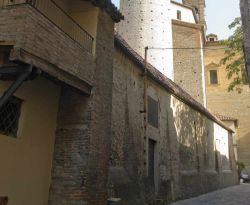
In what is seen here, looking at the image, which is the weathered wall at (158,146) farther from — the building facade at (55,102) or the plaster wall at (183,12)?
the plaster wall at (183,12)

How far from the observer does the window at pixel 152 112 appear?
1357 cm

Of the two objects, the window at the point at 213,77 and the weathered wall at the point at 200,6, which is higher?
the weathered wall at the point at 200,6

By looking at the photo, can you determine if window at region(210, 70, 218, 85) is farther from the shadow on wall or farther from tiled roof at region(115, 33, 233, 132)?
tiled roof at region(115, 33, 233, 132)

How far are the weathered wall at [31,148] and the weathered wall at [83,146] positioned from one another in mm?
217

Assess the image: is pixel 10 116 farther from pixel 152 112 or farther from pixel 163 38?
pixel 163 38

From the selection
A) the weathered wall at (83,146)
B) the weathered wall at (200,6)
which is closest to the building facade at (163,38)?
the weathered wall at (200,6)

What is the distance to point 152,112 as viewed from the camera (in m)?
13.8

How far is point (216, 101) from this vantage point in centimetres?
3944

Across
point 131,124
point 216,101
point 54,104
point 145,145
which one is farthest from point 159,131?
point 216,101

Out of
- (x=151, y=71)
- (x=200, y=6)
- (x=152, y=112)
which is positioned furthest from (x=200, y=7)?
(x=152, y=112)

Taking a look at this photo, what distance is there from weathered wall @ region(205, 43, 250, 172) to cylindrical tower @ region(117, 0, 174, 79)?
43.4ft

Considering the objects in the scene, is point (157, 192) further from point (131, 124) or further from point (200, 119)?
point (200, 119)

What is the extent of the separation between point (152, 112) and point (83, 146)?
6064mm

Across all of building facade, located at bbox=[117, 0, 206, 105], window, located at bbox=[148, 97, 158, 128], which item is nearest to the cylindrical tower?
building facade, located at bbox=[117, 0, 206, 105]
